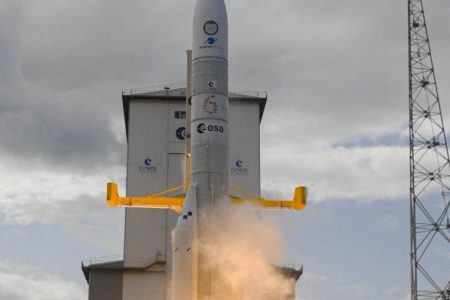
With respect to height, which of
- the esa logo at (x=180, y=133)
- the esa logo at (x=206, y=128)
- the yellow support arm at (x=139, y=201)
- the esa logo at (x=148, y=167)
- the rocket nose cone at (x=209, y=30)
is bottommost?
the yellow support arm at (x=139, y=201)

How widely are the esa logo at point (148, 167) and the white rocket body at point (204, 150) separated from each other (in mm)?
25326

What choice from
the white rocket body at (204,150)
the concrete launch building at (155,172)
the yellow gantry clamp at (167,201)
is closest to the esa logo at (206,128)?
the white rocket body at (204,150)

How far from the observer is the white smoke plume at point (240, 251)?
37.9 m

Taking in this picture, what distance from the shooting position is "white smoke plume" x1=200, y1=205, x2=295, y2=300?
3788 cm

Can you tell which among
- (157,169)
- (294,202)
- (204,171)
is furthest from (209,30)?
(157,169)

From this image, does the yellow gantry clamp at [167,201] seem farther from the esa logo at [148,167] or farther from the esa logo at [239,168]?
the esa logo at [239,168]

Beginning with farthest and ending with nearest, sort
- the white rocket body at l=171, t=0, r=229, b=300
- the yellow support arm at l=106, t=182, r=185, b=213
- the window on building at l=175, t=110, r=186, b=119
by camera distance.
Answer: the window on building at l=175, t=110, r=186, b=119
the yellow support arm at l=106, t=182, r=185, b=213
the white rocket body at l=171, t=0, r=229, b=300

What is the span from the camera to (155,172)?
216 feet

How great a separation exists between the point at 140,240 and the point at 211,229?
26.8 meters

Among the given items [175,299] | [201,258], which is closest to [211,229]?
[201,258]

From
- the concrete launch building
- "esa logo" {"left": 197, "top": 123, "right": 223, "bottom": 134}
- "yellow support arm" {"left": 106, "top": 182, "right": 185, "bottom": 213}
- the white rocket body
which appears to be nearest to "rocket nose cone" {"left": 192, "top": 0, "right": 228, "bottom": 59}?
the white rocket body

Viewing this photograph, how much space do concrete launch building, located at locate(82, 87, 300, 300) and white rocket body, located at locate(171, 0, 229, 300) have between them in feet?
Result: 81.8

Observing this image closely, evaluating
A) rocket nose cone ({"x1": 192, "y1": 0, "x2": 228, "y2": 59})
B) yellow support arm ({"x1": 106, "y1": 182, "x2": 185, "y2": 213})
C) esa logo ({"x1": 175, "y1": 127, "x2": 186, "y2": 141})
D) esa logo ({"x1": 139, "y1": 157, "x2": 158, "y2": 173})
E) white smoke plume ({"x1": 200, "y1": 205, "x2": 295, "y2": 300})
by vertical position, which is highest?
rocket nose cone ({"x1": 192, "y1": 0, "x2": 228, "y2": 59})

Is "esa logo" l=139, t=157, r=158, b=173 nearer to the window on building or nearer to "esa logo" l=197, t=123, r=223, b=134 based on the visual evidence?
the window on building
